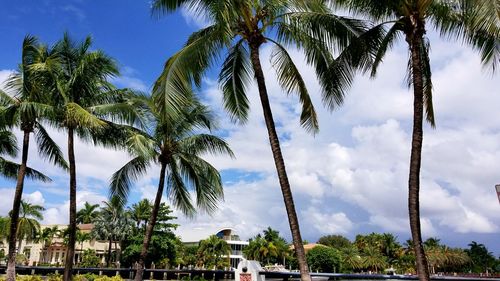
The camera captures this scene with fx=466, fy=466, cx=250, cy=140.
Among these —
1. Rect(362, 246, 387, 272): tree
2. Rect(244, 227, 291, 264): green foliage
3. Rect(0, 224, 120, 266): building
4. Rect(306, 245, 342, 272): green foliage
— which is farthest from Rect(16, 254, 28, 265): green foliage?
Rect(362, 246, 387, 272): tree

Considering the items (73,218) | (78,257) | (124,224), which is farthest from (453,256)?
(73,218)

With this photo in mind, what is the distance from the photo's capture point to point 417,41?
31.6 ft

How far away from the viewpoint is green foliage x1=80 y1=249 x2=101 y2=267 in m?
64.6

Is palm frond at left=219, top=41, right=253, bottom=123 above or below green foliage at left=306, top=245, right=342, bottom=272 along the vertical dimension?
above

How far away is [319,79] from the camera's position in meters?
11.6

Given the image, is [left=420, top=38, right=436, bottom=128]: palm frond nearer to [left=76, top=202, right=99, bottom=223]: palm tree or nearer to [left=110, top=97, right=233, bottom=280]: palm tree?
[left=110, top=97, right=233, bottom=280]: palm tree

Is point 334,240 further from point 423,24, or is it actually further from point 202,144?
point 423,24

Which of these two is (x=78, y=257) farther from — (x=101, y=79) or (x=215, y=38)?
(x=215, y=38)

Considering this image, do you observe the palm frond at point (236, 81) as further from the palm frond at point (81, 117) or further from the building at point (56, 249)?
the building at point (56, 249)

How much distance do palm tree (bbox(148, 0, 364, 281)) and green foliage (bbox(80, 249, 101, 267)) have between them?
59.7m

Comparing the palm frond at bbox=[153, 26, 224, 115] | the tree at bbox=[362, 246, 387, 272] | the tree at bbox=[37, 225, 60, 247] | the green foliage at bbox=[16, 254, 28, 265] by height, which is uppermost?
the palm frond at bbox=[153, 26, 224, 115]

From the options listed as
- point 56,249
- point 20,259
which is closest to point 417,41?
point 20,259

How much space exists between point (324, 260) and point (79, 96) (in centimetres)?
5724

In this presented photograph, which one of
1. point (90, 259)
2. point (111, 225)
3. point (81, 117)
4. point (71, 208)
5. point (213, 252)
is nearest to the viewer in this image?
point (81, 117)
